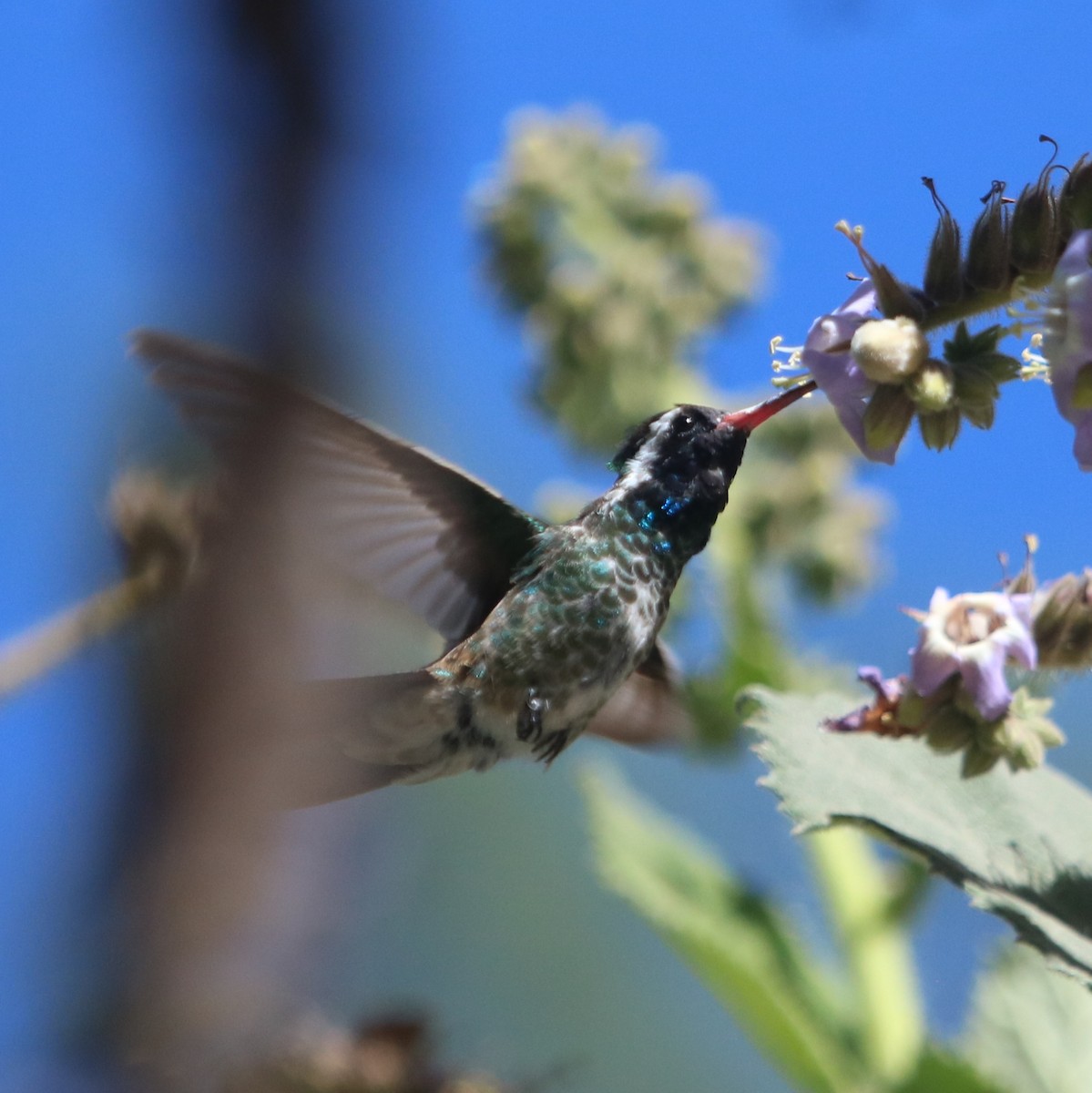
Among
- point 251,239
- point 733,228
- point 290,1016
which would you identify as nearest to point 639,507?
point 290,1016

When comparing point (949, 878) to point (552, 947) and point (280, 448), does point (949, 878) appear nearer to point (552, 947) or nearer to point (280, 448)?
point (280, 448)

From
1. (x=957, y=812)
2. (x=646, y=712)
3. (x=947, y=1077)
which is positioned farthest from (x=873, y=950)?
(x=957, y=812)

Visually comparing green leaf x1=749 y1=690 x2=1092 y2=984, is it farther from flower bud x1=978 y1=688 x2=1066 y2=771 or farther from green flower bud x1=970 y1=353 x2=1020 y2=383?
green flower bud x1=970 y1=353 x2=1020 y2=383

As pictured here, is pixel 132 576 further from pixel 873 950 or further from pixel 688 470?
pixel 873 950

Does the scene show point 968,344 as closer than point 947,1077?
Yes

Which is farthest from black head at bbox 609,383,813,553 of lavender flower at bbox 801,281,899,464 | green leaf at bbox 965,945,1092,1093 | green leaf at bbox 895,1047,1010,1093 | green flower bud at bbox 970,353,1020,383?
green leaf at bbox 965,945,1092,1093

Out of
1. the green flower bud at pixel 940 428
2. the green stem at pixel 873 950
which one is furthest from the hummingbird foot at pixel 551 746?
the green stem at pixel 873 950

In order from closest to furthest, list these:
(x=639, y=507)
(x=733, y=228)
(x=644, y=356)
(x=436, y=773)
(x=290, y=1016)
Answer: (x=436, y=773) → (x=639, y=507) → (x=290, y=1016) → (x=644, y=356) → (x=733, y=228)

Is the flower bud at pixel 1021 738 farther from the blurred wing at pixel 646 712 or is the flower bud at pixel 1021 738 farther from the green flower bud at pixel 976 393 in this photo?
the blurred wing at pixel 646 712
